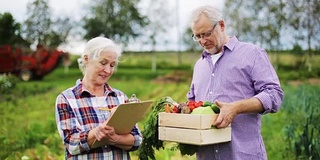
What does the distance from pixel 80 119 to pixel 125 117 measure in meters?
0.26

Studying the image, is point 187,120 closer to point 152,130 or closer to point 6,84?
point 152,130

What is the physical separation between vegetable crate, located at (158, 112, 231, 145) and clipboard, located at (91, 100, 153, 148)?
0.43 feet

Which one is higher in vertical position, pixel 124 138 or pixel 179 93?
pixel 124 138

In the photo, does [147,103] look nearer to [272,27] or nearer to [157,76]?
[272,27]

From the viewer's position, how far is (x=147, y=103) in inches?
102

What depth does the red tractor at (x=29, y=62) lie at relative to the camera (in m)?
16.6

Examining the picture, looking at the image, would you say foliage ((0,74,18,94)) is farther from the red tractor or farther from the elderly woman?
the elderly woman

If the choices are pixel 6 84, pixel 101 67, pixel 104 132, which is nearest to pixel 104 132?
pixel 104 132

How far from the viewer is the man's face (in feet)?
8.40

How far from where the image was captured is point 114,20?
23.5 meters

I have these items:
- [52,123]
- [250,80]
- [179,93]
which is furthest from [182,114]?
[179,93]

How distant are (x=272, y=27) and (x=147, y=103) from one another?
1666 cm

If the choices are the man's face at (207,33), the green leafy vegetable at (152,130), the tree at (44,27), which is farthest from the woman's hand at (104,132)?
the tree at (44,27)

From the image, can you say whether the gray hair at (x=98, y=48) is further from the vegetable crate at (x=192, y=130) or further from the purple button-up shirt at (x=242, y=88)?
the purple button-up shirt at (x=242, y=88)
